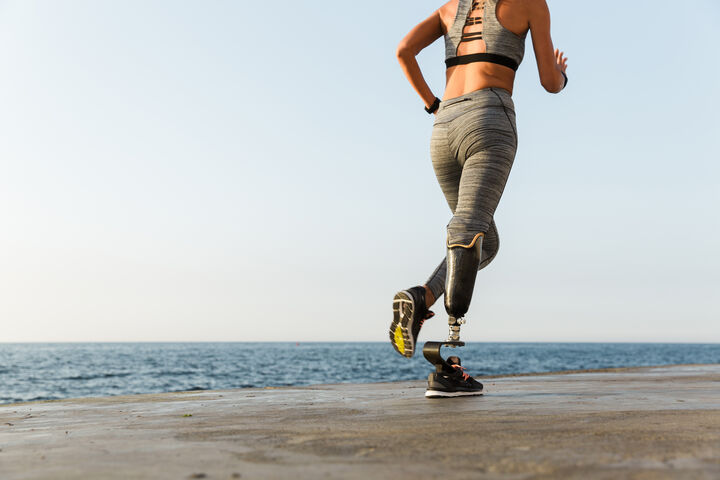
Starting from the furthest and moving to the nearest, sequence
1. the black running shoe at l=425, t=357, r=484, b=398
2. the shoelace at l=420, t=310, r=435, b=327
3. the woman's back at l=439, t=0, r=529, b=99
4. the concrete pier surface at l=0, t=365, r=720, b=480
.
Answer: the woman's back at l=439, t=0, r=529, b=99, the shoelace at l=420, t=310, r=435, b=327, the black running shoe at l=425, t=357, r=484, b=398, the concrete pier surface at l=0, t=365, r=720, b=480

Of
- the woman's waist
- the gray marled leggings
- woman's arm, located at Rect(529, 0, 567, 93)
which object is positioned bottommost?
the gray marled leggings

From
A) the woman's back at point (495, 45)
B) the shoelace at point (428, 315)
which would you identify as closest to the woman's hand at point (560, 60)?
the woman's back at point (495, 45)

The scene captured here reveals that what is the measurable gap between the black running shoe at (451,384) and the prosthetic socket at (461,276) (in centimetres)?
35

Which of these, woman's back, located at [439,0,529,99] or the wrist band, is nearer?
woman's back, located at [439,0,529,99]

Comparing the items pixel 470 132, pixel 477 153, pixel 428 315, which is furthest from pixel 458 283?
pixel 470 132

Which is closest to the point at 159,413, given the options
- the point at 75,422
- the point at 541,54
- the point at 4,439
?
the point at 75,422

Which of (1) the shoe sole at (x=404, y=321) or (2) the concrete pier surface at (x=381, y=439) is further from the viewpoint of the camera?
(1) the shoe sole at (x=404, y=321)

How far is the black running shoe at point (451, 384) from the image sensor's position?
13.8 ft

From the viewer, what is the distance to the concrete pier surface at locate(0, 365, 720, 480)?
5.75 ft

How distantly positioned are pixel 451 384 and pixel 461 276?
672mm

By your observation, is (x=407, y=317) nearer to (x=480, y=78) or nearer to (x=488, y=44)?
(x=480, y=78)

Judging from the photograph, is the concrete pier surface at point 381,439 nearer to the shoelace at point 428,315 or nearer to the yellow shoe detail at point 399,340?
the yellow shoe detail at point 399,340

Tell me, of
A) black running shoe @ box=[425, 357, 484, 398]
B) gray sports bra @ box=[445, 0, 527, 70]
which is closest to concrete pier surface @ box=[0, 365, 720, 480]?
black running shoe @ box=[425, 357, 484, 398]

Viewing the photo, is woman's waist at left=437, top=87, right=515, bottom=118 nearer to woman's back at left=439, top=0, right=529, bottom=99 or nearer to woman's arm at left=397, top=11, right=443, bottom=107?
woman's back at left=439, top=0, right=529, bottom=99
